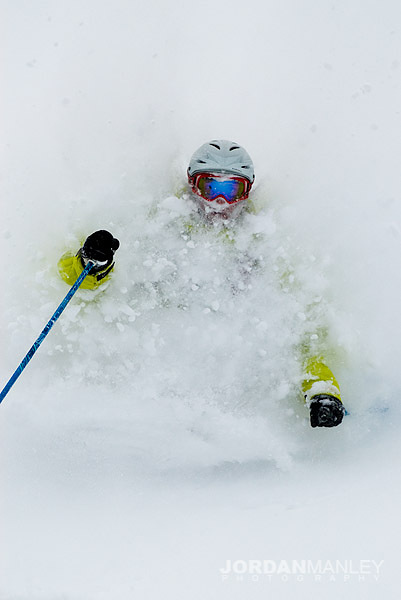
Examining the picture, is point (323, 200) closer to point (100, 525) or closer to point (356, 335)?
point (356, 335)

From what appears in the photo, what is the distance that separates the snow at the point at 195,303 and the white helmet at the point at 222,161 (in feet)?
1.23

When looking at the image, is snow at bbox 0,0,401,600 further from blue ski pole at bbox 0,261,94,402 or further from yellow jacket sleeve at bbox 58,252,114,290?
blue ski pole at bbox 0,261,94,402

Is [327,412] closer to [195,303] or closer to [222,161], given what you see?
[195,303]

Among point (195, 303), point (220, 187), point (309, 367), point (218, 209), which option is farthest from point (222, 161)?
point (309, 367)

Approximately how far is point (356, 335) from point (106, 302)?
6.50ft

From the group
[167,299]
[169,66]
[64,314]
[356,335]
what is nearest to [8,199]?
[64,314]

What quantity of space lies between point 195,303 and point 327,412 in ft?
4.05

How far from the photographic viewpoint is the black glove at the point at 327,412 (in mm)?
2613

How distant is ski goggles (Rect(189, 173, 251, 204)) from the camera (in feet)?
9.59

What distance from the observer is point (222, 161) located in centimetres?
290

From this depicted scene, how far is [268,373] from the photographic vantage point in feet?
10.5

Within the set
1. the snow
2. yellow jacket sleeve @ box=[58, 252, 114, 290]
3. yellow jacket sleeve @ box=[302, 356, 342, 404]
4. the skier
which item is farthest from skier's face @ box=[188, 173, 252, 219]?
yellow jacket sleeve @ box=[302, 356, 342, 404]

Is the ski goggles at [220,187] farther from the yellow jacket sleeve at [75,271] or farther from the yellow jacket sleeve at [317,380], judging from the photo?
the yellow jacket sleeve at [317,380]

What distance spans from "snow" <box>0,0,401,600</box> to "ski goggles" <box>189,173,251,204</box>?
25 cm
